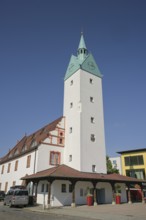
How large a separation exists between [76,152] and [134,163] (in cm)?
2577

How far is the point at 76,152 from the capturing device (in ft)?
94.0

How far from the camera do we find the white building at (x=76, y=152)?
2516cm

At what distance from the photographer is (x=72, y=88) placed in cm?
3447

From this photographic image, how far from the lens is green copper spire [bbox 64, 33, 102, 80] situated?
35.2 metres

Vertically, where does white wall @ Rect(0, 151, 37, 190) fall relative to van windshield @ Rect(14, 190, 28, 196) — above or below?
above

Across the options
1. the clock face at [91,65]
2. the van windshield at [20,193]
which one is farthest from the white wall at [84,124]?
the van windshield at [20,193]

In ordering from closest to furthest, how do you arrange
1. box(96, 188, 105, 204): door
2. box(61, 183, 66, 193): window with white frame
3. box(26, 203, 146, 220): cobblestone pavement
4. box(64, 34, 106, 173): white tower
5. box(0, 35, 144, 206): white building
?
box(26, 203, 146, 220): cobblestone pavement
box(61, 183, 66, 193): window with white frame
box(0, 35, 144, 206): white building
box(96, 188, 105, 204): door
box(64, 34, 106, 173): white tower

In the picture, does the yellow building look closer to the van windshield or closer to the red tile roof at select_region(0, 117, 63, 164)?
the red tile roof at select_region(0, 117, 63, 164)

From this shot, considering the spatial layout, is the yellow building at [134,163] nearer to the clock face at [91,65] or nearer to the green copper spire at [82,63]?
the green copper spire at [82,63]

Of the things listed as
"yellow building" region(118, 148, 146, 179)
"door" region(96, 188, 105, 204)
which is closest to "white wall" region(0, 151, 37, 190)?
"door" region(96, 188, 105, 204)

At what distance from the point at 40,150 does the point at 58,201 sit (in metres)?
7.80

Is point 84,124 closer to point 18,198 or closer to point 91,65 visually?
point 91,65

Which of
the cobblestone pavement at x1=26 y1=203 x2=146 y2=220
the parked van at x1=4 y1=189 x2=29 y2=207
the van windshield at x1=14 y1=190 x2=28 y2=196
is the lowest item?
the cobblestone pavement at x1=26 y1=203 x2=146 y2=220

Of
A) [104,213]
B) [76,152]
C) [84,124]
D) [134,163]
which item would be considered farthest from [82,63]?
[134,163]
